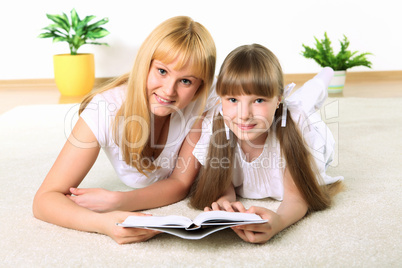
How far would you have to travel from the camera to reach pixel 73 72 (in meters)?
3.64

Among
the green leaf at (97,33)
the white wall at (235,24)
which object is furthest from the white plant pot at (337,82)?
the green leaf at (97,33)

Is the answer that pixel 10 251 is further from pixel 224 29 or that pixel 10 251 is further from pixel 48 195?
pixel 224 29

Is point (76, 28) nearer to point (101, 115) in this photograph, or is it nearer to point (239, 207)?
point (101, 115)

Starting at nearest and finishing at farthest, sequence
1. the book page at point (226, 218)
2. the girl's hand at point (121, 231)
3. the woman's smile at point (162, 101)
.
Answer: the book page at point (226, 218), the girl's hand at point (121, 231), the woman's smile at point (162, 101)

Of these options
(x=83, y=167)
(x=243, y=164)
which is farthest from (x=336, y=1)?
(x=83, y=167)

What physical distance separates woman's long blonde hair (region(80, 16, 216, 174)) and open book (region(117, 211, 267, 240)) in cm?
35

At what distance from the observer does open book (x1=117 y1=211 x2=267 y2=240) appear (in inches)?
41.4

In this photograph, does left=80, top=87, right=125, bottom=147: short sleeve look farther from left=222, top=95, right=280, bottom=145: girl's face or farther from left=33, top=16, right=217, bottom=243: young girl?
left=222, top=95, right=280, bottom=145: girl's face

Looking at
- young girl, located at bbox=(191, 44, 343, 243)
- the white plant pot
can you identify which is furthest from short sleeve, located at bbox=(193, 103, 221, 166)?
the white plant pot

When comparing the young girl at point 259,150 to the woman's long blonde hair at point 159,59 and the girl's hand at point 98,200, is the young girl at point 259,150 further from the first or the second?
the girl's hand at point 98,200

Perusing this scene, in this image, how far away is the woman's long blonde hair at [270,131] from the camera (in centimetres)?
127

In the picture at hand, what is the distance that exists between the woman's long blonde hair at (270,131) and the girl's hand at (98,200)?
0.26 meters

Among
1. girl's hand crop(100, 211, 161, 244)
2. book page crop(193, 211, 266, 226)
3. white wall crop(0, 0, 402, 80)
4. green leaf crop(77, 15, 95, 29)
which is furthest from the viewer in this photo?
white wall crop(0, 0, 402, 80)

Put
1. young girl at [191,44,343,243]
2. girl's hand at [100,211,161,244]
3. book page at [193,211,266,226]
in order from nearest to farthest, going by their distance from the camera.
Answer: book page at [193,211,266,226]
girl's hand at [100,211,161,244]
young girl at [191,44,343,243]
